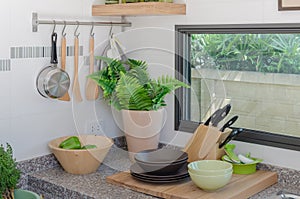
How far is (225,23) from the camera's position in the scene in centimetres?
236

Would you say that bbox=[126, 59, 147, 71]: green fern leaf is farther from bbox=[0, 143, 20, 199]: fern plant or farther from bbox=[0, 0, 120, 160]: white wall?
bbox=[0, 143, 20, 199]: fern plant

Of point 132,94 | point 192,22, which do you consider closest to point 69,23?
point 132,94

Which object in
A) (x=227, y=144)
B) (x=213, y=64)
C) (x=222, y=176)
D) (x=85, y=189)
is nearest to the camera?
(x=222, y=176)

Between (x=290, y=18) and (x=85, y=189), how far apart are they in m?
1.16

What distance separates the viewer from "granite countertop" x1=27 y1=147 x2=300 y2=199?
2074mm

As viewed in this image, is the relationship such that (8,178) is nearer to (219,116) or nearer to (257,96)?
(219,116)

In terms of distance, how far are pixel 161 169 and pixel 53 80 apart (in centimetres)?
68

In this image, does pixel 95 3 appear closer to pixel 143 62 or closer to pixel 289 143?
pixel 143 62

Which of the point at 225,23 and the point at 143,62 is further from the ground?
the point at 225,23

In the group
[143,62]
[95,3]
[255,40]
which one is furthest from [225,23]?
[95,3]

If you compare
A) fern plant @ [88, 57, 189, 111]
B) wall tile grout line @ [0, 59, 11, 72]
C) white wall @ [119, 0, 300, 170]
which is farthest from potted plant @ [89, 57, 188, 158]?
wall tile grout line @ [0, 59, 11, 72]

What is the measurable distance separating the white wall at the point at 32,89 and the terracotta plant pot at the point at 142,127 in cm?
27

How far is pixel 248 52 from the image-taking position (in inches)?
94.2

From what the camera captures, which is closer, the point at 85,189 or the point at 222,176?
the point at 222,176
